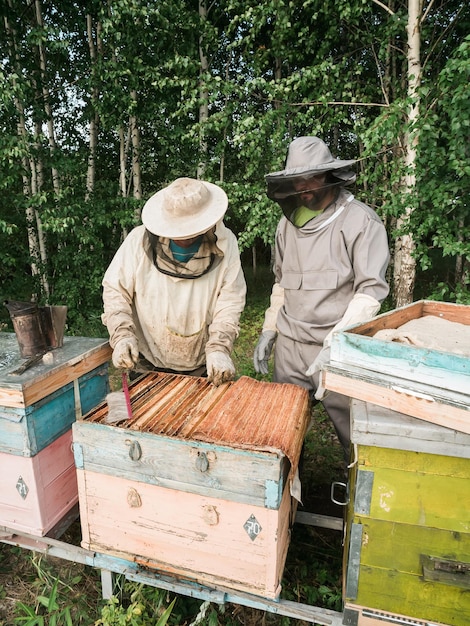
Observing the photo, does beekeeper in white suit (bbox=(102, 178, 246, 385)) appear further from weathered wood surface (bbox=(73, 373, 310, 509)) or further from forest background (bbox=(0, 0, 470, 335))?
forest background (bbox=(0, 0, 470, 335))

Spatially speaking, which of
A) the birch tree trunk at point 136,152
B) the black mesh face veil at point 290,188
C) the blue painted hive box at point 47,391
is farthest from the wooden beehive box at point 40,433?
the birch tree trunk at point 136,152

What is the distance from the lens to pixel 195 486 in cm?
142

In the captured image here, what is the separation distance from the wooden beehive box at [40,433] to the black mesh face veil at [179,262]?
0.54 metres

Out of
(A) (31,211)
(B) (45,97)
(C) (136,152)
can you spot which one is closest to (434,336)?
(C) (136,152)

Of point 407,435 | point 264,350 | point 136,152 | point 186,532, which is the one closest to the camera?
point 407,435

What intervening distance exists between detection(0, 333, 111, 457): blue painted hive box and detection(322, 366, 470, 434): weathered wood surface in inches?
45.3

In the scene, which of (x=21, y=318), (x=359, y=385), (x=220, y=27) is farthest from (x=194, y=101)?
(x=359, y=385)

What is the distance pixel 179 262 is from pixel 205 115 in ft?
16.0

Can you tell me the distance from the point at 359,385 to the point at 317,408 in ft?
10.4

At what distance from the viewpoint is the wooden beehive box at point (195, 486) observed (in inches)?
53.6

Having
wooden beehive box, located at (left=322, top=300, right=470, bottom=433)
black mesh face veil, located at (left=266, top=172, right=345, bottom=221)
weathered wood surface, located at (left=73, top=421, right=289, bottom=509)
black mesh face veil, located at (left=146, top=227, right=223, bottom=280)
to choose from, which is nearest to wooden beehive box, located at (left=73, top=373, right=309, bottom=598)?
weathered wood surface, located at (left=73, top=421, right=289, bottom=509)

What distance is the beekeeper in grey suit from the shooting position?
1.94 metres

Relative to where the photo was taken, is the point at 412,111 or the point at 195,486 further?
the point at 412,111

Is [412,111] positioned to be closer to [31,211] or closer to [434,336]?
[434,336]
